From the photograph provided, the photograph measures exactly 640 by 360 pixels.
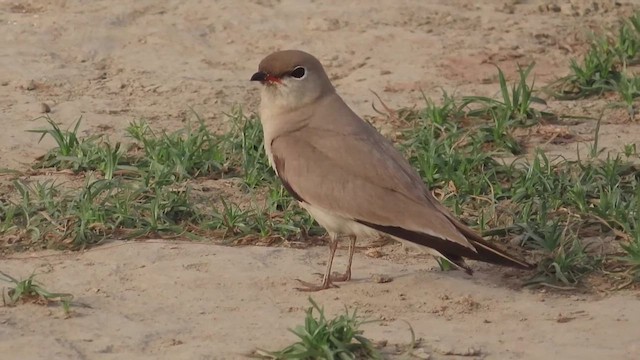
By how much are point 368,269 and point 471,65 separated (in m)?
2.85

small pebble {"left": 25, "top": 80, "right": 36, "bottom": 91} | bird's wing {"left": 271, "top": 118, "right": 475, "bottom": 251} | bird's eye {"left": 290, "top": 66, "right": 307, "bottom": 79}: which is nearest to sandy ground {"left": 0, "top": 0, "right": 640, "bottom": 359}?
small pebble {"left": 25, "top": 80, "right": 36, "bottom": 91}

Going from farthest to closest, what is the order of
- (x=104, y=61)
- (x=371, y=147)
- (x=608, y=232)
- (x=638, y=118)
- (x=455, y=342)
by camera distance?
(x=104, y=61)
(x=638, y=118)
(x=608, y=232)
(x=371, y=147)
(x=455, y=342)

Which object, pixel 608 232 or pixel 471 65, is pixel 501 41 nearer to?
pixel 471 65

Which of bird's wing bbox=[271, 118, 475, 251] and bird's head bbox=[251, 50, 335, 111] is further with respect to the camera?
bird's head bbox=[251, 50, 335, 111]

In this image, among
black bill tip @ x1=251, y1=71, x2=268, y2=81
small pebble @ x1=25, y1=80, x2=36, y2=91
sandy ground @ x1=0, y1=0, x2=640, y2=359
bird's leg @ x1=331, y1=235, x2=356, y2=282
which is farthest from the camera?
small pebble @ x1=25, y1=80, x2=36, y2=91

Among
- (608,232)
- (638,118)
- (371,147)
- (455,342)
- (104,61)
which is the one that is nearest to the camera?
(455,342)

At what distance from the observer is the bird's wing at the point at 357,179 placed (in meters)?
6.05

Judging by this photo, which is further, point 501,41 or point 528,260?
point 501,41

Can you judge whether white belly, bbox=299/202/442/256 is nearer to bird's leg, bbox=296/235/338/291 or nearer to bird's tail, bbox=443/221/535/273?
bird's leg, bbox=296/235/338/291

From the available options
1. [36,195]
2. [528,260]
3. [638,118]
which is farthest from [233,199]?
[638,118]

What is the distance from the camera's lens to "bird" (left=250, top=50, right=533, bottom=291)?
5.97 meters

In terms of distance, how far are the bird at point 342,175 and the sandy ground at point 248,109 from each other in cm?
27

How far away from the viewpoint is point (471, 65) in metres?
9.05

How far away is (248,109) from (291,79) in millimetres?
1759
